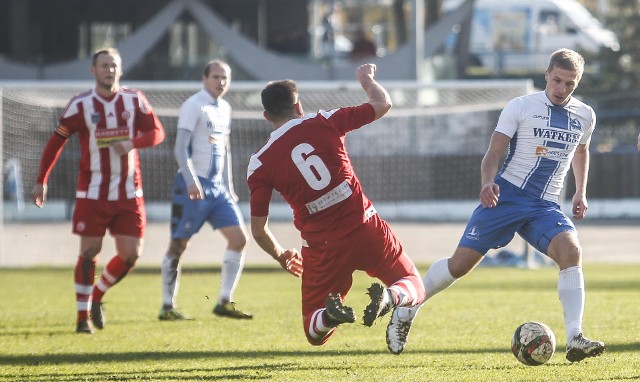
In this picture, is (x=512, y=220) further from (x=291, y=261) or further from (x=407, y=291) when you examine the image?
(x=291, y=261)

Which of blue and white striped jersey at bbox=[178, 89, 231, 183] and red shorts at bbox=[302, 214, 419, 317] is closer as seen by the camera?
red shorts at bbox=[302, 214, 419, 317]

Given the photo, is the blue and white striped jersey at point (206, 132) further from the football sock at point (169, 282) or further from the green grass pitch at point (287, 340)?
the green grass pitch at point (287, 340)

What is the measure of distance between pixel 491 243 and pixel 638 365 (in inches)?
46.7

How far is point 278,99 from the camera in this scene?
7188 millimetres

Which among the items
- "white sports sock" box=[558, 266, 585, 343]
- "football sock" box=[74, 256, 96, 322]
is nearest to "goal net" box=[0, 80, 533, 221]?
"football sock" box=[74, 256, 96, 322]

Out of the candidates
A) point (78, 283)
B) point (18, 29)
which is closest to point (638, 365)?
point (78, 283)

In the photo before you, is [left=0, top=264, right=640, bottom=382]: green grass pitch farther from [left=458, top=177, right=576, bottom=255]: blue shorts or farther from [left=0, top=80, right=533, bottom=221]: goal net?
[left=0, top=80, right=533, bottom=221]: goal net

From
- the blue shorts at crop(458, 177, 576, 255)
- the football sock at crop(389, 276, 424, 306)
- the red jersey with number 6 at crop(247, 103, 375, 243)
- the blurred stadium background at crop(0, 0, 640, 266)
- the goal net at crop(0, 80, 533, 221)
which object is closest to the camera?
the football sock at crop(389, 276, 424, 306)

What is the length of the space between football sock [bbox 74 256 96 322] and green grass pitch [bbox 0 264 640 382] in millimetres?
216

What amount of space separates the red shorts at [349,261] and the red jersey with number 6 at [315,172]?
72 millimetres

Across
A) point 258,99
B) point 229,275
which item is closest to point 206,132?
point 229,275

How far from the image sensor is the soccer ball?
7094 mm

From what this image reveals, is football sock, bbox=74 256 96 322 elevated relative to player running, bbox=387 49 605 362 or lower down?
lower down

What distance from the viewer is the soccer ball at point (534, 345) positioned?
709 centimetres
